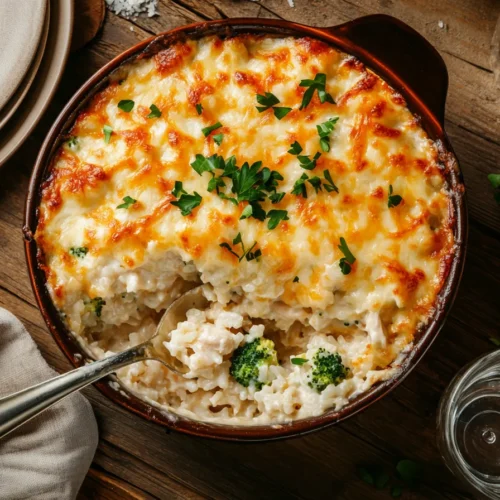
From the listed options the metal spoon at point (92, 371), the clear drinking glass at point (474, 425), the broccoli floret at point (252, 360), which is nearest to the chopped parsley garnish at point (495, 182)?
the clear drinking glass at point (474, 425)

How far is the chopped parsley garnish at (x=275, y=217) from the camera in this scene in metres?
2.75

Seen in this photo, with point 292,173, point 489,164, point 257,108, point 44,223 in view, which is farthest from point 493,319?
point 44,223

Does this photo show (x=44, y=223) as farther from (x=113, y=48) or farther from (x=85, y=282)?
(x=113, y=48)

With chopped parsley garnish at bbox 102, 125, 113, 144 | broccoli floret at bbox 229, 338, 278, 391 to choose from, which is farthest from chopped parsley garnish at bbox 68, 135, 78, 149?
broccoli floret at bbox 229, 338, 278, 391

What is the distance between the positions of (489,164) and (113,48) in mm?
1816

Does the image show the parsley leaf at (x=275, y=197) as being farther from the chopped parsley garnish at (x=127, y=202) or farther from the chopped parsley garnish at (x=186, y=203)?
the chopped parsley garnish at (x=127, y=202)

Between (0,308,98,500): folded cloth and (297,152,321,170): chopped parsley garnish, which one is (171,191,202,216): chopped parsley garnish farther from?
(0,308,98,500): folded cloth

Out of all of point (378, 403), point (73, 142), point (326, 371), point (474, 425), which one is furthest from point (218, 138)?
point (474, 425)

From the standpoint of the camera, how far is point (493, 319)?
3365 millimetres

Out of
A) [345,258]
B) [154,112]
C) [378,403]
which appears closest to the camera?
Result: [345,258]

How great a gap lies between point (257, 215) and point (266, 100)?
444mm

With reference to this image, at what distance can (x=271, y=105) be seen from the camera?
2.83 metres

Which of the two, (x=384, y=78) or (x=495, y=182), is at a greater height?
(x=384, y=78)

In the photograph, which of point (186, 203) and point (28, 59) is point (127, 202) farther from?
point (28, 59)
